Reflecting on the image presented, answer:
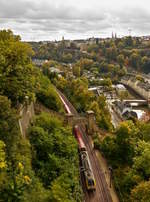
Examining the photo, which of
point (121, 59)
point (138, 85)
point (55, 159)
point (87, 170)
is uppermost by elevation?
point (121, 59)

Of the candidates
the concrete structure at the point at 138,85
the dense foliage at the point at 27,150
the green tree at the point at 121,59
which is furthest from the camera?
the green tree at the point at 121,59

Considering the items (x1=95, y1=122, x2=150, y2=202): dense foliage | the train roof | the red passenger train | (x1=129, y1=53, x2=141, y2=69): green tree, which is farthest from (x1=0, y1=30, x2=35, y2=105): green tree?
(x1=129, y1=53, x2=141, y2=69): green tree

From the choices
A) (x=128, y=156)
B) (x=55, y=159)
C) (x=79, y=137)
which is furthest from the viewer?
(x=79, y=137)

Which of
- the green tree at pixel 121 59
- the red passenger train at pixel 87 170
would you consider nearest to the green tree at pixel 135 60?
the green tree at pixel 121 59

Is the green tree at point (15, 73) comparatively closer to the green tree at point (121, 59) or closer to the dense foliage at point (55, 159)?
the dense foliage at point (55, 159)

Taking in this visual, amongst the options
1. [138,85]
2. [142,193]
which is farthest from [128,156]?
[138,85]

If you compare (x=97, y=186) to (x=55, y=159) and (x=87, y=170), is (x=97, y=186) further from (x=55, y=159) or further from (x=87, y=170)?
(x=55, y=159)

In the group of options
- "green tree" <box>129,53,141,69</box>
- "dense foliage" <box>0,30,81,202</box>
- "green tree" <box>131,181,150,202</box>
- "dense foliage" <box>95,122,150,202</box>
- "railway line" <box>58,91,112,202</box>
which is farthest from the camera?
"green tree" <box>129,53,141,69</box>

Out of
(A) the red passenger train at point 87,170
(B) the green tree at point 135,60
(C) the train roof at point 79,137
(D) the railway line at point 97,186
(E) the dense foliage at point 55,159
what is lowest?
(D) the railway line at point 97,186

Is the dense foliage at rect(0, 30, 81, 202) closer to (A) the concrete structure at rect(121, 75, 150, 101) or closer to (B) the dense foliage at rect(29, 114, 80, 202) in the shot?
(B) the dense foliage at rect(29, 114, 80, 202)

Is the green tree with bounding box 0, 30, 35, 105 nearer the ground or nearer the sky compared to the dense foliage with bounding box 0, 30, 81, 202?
nearer the sky

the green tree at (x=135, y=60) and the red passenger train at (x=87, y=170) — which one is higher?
the green tree at (x=135, y=60)

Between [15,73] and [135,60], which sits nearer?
[15,73]

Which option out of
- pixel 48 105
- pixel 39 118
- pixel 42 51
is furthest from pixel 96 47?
pixel 39 118
